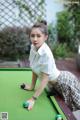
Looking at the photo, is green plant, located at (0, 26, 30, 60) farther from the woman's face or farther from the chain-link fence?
the woman's face

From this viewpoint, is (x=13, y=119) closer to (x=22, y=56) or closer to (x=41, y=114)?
(x=41, y=114)

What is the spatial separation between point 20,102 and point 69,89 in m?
0.52

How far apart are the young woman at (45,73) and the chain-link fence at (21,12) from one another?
3331 mm

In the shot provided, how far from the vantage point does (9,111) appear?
277 cm

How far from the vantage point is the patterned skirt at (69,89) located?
3.24m

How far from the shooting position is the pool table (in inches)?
107

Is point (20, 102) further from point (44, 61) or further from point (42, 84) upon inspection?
point (44, 61)

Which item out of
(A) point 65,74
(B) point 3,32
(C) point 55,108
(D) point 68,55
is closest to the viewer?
(C) point 55,108

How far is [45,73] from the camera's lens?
3059 mm

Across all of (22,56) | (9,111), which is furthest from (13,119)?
(22,56)

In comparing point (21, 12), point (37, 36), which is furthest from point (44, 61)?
point (21, 12)

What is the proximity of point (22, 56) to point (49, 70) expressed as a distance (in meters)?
3.16

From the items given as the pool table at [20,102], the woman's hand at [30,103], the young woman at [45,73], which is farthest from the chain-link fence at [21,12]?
the woman's hand at [30,103]

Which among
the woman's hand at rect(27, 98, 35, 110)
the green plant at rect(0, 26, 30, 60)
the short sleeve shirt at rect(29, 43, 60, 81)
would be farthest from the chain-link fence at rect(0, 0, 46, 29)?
the woman's hand at rect(27, 98, 35, 110)
